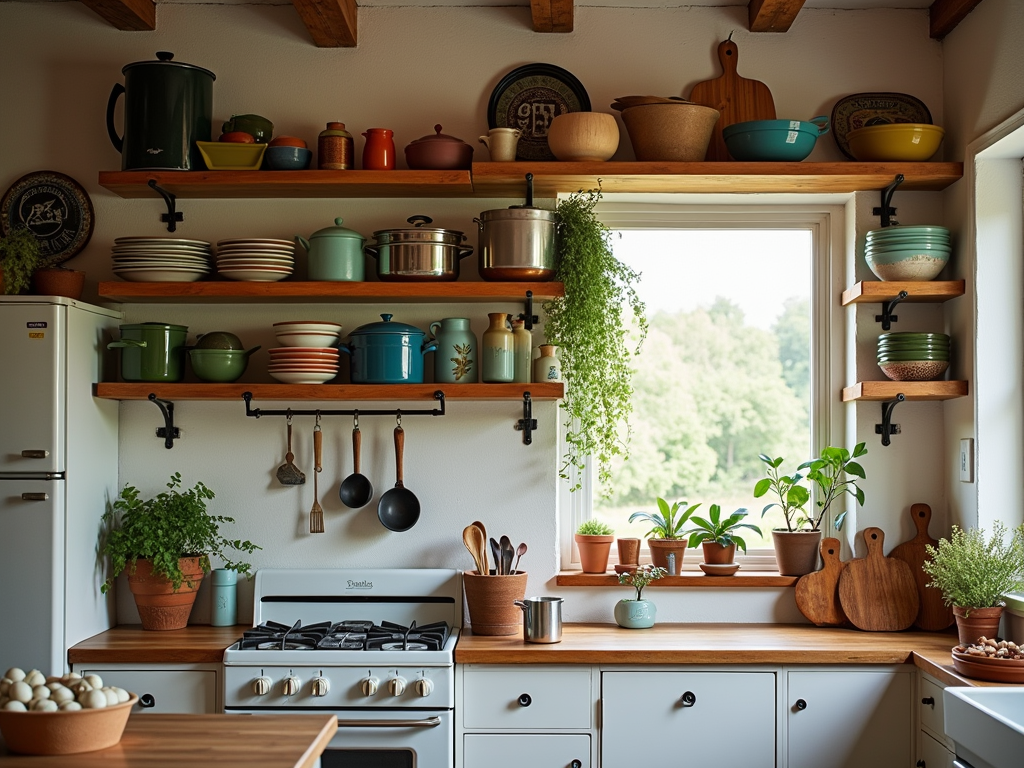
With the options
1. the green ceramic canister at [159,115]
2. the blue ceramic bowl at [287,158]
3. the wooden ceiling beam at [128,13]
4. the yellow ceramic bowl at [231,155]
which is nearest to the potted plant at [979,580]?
the blue ceramic bowl at [287,158]

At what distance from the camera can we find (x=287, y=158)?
10.6 ft

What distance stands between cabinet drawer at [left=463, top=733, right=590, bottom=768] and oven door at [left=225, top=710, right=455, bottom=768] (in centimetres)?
10

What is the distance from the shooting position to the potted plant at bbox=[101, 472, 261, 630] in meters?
3.13

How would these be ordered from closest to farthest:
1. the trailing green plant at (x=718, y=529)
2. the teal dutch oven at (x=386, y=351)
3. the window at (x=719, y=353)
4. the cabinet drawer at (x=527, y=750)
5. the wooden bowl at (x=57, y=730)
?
the wooden bowl at (x=57, y=730) < the cabinet drawer at (x=527, y=750) < the teal dutch oven at (x=386, y=351) < the trailing green plant at (x=718, y=529) < the window at (x=719, y=353)

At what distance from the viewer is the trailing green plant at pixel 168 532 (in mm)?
3133

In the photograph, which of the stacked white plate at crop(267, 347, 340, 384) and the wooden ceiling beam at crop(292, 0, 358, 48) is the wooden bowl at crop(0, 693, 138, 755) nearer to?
the stacked white plate at crop(267, 347, 340, 384)

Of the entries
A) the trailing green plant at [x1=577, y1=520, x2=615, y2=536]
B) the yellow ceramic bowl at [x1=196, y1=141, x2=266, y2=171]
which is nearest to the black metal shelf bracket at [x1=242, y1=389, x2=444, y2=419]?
the trailing green plant at [x1=577, y1=520, x2=615, y2=536]

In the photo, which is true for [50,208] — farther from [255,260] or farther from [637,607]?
[637,607]

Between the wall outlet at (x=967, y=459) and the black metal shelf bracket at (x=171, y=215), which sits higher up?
the black metal shelf bracket at (x=171, y=215)

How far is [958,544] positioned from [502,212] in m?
1.67

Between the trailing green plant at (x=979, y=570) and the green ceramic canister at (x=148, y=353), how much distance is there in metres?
2.40

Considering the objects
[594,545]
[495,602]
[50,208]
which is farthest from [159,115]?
[594,545]

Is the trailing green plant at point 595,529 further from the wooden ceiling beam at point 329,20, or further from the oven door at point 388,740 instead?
the wooden ceiling beam at point 329,20

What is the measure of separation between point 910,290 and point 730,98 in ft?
2.84
